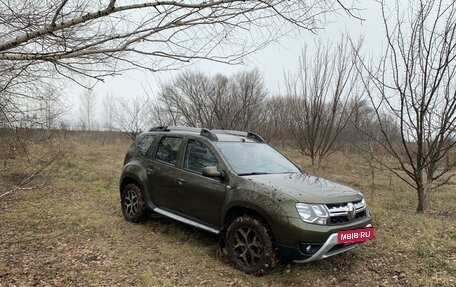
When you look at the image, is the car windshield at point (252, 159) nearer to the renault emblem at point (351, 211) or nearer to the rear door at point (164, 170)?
the rear door at point (164, 170)

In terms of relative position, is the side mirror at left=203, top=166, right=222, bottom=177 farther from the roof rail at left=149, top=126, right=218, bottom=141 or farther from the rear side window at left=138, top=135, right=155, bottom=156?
the rear side window at left=138, top=135, right=155, bottom=156

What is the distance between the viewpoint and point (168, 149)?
6305 millimetres

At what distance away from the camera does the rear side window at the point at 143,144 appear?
680 centimetres

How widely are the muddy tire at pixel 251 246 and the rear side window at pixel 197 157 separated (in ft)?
3.30

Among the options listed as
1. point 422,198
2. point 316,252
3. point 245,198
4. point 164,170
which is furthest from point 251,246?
point 422,198

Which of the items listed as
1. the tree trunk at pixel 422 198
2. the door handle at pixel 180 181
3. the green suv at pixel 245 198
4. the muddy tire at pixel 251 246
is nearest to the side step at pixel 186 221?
the green suv at pixel 245 198

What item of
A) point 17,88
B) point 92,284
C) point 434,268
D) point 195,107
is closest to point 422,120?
point 434,268

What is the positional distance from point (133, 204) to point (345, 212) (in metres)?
3.91

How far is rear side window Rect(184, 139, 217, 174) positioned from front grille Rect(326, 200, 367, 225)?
1.76 meters

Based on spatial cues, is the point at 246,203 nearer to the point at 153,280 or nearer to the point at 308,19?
the point at 153,280

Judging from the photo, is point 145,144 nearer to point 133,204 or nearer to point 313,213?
point 133,204

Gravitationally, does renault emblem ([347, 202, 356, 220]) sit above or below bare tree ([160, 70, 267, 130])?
below

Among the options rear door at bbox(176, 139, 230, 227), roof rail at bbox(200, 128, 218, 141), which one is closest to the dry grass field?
rear door at bbox(176, 139, 230, 227)

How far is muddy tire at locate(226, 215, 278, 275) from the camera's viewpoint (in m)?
4.45
